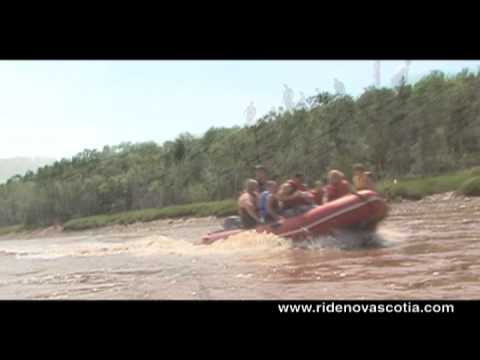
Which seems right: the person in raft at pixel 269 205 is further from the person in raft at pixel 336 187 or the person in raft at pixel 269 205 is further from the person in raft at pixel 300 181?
the person in raft at pixel 336 187

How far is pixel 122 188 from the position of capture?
3893mm

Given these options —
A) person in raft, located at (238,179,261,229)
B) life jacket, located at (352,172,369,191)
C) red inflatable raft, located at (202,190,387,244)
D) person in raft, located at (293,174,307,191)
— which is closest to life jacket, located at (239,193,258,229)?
person in raft, located at (238,179,261,229)

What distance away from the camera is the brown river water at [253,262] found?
3.11 metres

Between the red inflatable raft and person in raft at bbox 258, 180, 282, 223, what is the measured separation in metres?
0.27

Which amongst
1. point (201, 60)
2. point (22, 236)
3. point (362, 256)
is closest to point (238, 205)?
point (362, 256)

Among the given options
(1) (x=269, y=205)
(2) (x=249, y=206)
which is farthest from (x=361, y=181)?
(2) (x=249, y=206)

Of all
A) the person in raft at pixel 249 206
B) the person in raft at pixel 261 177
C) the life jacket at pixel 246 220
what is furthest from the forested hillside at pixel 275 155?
the life jacket at pixel 246 220

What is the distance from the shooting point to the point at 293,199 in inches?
185

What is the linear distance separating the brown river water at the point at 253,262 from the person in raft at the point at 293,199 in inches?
10.8

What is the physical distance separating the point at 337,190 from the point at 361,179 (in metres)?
0.20

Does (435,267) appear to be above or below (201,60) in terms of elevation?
below
